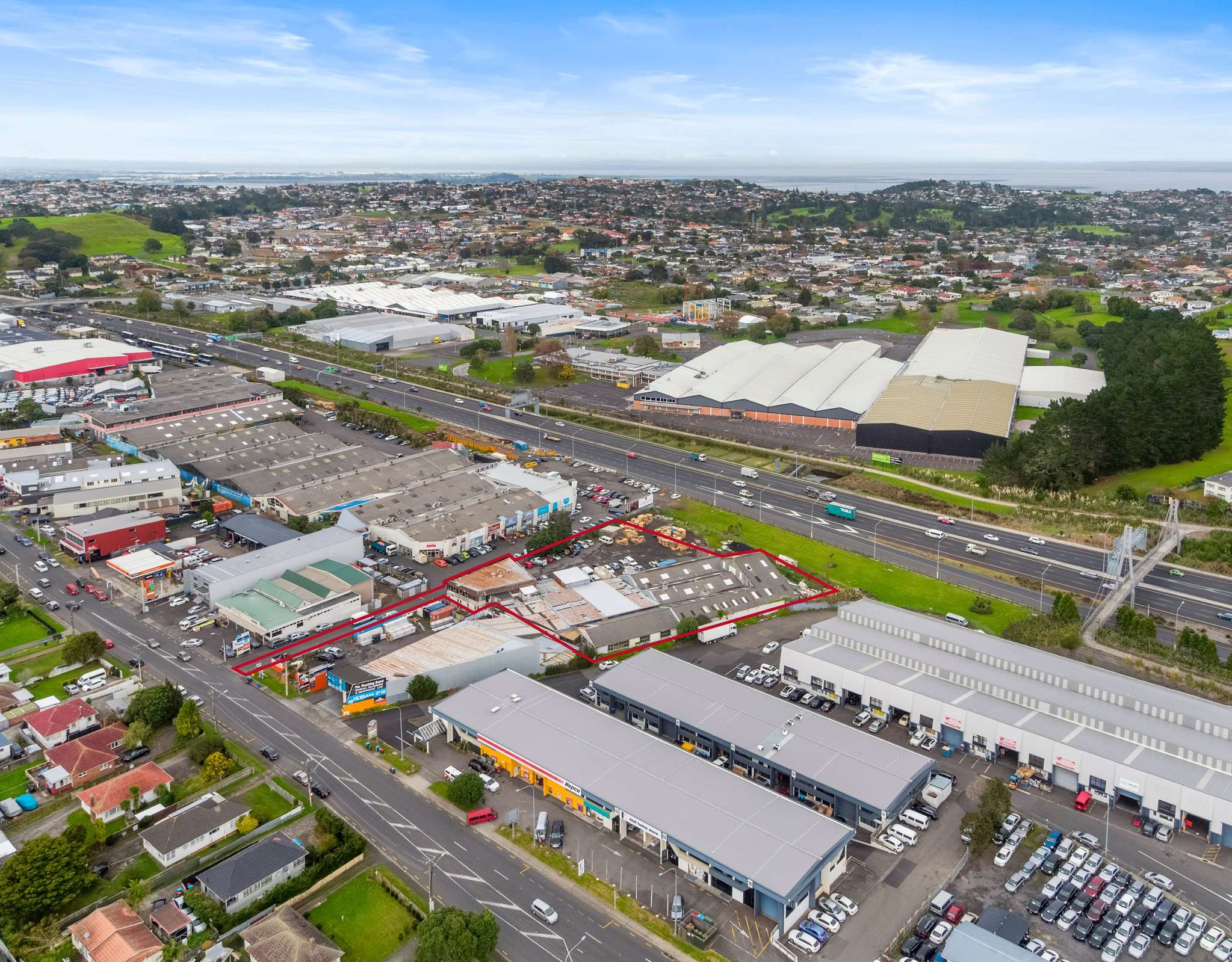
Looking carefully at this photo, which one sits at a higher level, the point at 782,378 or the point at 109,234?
the point at 109,234

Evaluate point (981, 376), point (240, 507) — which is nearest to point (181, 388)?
point (240, 507)

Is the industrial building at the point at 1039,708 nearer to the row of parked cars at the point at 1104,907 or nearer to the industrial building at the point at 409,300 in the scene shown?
the row of parked cars at the point at 1104,907

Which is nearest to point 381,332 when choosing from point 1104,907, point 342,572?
point 342,572

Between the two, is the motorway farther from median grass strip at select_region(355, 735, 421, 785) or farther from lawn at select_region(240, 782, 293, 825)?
lawn at select_region(240, 782, 293, 825)

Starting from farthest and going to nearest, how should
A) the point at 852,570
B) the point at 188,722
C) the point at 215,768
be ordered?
the point at 852,570 < the point at 188,722 < the point at 215,768

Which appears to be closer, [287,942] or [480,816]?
[287,942]

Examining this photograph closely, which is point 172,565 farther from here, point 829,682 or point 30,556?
point 829,682

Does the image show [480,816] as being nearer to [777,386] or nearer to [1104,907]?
[1104,907]
